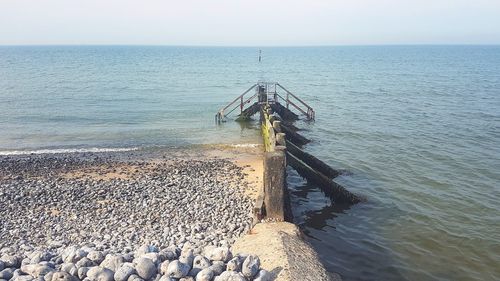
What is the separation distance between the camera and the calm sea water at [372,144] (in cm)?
1231

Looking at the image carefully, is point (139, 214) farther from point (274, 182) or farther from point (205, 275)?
point (205, 275)

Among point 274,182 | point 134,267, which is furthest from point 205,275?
point 274,182

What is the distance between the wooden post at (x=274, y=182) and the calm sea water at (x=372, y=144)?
2260mm

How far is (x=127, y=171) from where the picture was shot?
18.1m

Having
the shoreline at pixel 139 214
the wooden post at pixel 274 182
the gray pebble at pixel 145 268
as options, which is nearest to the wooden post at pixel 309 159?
the shoreline at pixel 139 214

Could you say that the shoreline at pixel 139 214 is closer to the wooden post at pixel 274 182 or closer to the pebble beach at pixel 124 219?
the pebble beach at pixel 124 219

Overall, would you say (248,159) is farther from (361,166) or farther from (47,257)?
(47,257)

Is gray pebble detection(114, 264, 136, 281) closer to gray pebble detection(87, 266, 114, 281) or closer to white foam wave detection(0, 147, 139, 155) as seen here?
gray pebble detection(87, 266, 114, 281)

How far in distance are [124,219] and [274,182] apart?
483 centimetres

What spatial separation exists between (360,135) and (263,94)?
756 centimetres

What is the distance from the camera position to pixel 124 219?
41.1 ft

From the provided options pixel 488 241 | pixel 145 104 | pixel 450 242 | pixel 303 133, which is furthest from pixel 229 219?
pixel 145 104

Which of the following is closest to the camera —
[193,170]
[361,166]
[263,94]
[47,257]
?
[47,257]

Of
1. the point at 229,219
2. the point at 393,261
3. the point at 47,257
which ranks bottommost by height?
the point at 393,261
